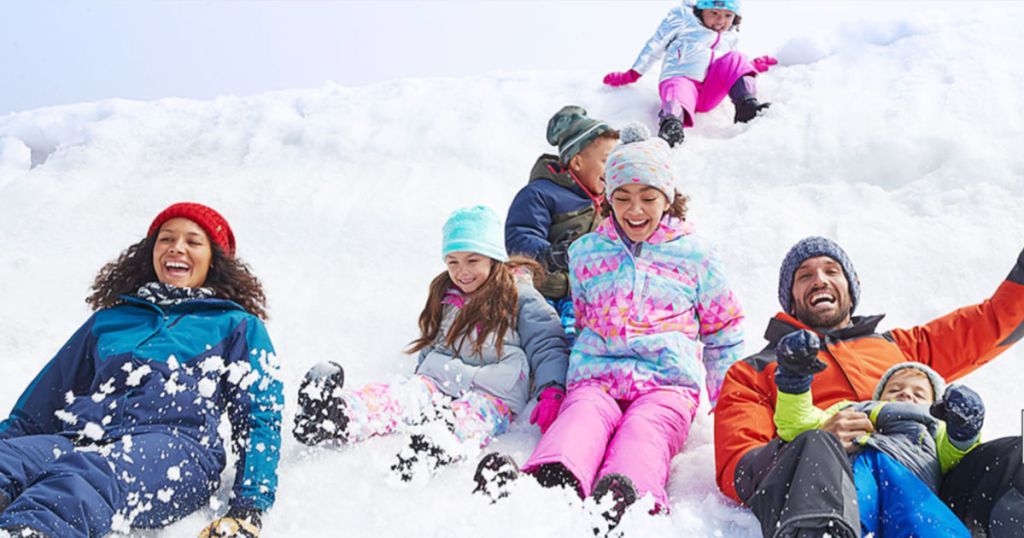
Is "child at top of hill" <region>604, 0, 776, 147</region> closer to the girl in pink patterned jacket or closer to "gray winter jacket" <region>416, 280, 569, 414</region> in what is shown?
the girl in pink patterned jacket

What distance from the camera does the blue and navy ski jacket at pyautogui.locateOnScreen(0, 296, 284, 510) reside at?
249cm

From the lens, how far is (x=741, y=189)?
520 centimetres

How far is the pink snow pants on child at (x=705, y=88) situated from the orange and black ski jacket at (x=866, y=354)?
327 centimetres

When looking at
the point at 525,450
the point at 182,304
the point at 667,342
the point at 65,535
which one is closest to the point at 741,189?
the point at 667,342

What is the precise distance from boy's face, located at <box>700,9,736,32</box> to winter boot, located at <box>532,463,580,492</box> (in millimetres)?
4685

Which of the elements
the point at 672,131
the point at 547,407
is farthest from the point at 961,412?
the point at 672,131

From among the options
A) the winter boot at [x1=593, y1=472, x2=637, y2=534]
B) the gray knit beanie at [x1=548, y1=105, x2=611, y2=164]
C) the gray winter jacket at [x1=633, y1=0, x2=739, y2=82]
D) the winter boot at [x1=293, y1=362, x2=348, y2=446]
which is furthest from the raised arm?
the gray winter jacket at [x1=633, y1=0, x2=739, y2=82]

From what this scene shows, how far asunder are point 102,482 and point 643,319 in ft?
6.28

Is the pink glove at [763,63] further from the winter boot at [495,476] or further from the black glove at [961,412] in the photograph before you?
the winter boot at [495,476]

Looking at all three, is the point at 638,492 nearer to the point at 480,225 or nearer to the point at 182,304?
the point at 480,225

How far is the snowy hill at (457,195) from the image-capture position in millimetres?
2812

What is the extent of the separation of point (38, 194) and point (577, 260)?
4792 millimetres

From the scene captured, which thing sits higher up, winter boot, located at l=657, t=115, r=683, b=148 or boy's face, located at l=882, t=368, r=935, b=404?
winter boot, located at l=657, t=115, r=683, b=148

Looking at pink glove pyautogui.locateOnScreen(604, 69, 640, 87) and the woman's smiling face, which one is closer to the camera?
the woman's smiling face
